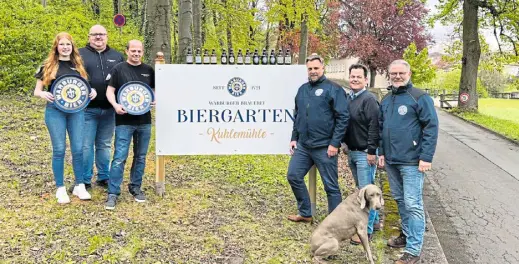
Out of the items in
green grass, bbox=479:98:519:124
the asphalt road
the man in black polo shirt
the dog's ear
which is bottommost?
the asphalt road

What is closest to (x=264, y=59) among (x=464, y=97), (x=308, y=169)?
(x=308, y=169)

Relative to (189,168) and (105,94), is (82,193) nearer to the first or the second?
(105,94)

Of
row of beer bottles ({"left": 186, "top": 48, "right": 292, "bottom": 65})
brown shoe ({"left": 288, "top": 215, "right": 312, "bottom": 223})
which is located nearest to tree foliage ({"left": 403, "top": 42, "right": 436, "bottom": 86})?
row of beer bottles ({"left": 186, "top": 48, "right": 292, "bottom": 65})

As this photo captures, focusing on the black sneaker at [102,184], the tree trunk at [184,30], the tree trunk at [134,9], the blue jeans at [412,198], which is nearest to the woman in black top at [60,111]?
the black sneaker at [102,184]

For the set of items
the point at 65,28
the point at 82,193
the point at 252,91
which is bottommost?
the point at 82,193

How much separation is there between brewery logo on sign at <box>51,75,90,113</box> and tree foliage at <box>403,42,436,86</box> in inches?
1381

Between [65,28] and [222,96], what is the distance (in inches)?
447

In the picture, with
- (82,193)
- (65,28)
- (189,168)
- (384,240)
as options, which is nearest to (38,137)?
(189,168)

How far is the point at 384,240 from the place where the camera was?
502 cm

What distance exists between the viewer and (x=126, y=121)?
16.9 feet

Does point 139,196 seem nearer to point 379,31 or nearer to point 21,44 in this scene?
point 21,44

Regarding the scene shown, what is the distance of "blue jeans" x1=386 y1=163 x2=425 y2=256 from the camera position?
428 centimetres

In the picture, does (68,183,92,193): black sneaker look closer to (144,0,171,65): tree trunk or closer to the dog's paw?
the dog's paw

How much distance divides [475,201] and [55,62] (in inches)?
258
